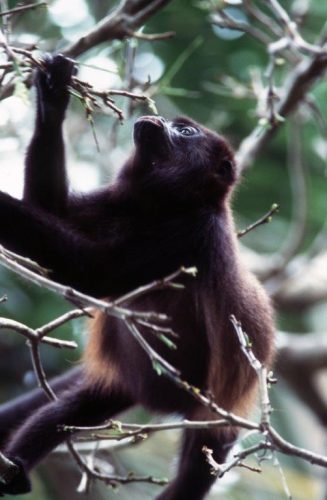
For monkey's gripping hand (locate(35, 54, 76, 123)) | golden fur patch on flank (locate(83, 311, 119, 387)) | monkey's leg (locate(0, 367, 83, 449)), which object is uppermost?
monkey's gripping hand (locate(35, 54, 76, 123))

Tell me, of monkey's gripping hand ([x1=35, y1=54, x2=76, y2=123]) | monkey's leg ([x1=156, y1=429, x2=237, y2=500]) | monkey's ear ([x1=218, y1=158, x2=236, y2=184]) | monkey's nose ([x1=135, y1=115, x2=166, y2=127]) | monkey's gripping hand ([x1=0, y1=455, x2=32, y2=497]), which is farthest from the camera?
monkey's ear ([x1=218, y1=158, x2=236, y2=184])

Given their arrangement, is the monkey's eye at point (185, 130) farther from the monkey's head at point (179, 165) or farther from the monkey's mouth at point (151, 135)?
the monkey's mouth at point (151, 135)

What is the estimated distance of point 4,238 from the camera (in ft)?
14.4

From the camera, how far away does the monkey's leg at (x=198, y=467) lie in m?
5.17

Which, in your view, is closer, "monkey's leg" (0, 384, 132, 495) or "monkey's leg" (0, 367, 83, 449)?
"monkey's leg" (0, 384, 132, 495)

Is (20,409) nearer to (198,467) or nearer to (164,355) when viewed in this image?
(164,355)

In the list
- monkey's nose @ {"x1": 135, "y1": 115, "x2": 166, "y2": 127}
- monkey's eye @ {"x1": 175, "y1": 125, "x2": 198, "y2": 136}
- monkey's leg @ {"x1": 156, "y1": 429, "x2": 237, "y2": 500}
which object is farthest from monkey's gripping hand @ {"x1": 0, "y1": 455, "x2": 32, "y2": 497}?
monkey's eye @ {"x1": 175, "y1": 125, "x2": 198, "y2": 136}

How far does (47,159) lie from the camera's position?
4875 millimetres

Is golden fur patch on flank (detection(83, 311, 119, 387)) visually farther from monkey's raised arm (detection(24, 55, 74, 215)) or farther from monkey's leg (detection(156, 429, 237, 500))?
monkey's raised arm (detection(24, 55, 74, 215))

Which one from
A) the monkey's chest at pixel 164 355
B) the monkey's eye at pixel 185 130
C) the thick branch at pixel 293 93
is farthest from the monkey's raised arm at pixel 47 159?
the thick branch at pixel 293 93

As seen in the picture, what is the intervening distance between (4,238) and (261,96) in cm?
275

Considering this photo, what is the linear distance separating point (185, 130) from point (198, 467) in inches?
80.3

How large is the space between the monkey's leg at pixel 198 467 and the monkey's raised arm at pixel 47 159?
5.19ft

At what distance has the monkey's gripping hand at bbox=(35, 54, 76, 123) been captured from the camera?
428 cm
